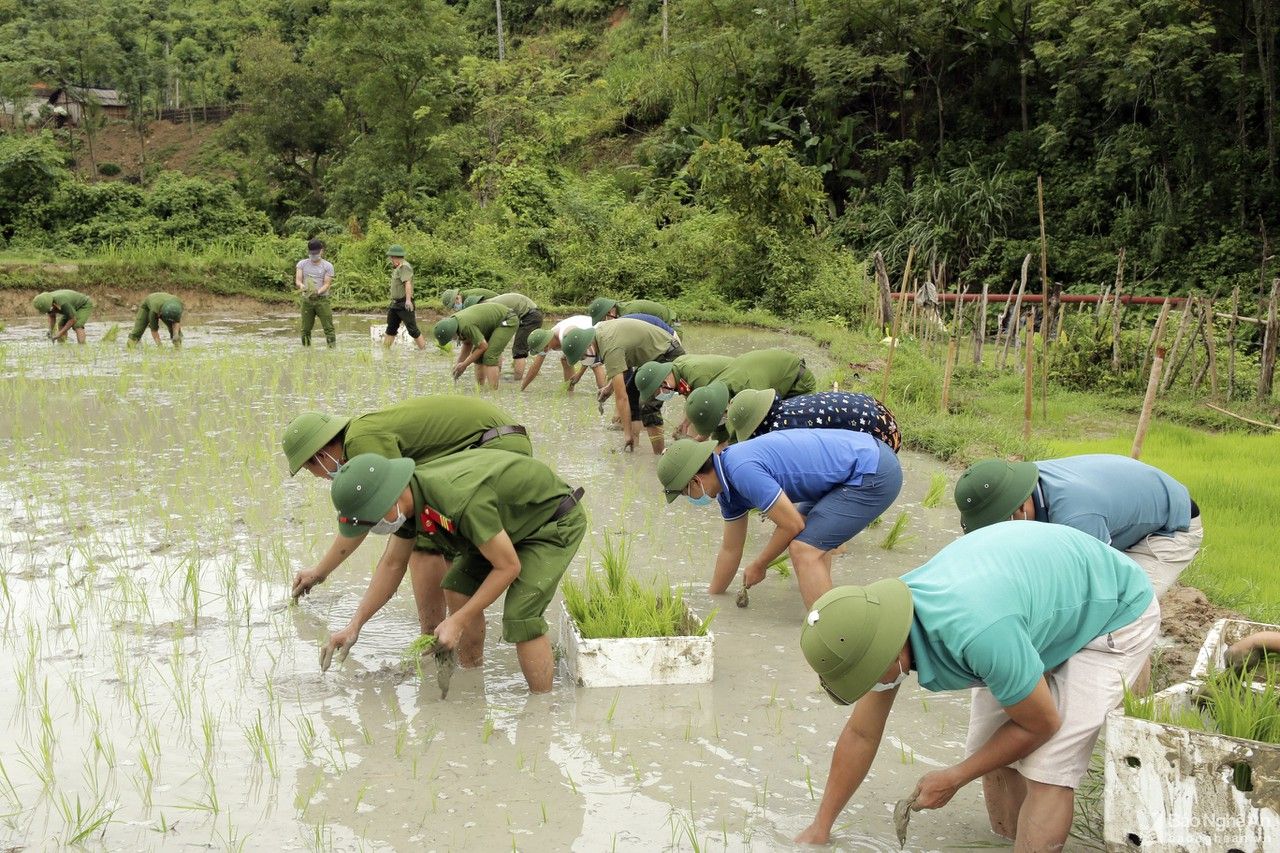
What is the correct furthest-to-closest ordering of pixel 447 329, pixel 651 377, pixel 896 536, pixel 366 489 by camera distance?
1. pixel 447 329
2. pixel 651 377
3. pixel 896 536
4. pixel 366 489

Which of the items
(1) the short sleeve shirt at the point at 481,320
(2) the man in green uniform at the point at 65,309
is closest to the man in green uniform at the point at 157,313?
(2) the man in green uniform at the point at 65,309

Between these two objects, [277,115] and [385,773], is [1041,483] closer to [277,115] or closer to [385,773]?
[385,773]

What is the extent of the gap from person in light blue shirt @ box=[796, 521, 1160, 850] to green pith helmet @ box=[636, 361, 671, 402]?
183 inches

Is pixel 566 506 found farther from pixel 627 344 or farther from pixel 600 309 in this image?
pixel 600 309

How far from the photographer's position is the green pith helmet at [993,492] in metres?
4.05

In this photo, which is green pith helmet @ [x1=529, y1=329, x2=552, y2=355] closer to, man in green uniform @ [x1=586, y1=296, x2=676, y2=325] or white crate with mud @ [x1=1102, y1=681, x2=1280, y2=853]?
man in green uniform @ [x1=586, y1=296, x2=676, y2=325]

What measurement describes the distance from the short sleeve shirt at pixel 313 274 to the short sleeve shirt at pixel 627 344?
6531 millimetres


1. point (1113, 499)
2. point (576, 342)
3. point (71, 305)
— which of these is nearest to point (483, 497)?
point (1113, 499)

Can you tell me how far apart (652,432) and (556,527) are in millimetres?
4327

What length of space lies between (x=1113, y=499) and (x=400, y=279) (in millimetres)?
11376

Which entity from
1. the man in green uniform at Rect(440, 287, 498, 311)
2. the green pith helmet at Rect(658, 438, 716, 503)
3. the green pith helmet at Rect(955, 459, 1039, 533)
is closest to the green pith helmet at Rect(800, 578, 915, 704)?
the green pith helmet at Rect(955, 459, 1039, 533)

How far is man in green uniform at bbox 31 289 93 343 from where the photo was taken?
14.8m

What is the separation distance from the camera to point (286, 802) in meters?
3.95

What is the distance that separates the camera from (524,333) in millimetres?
12523
